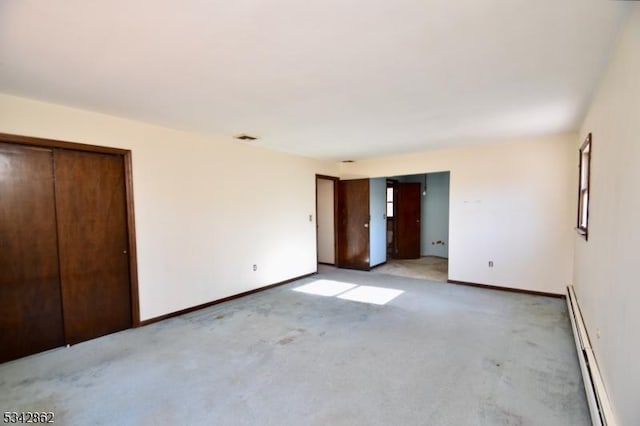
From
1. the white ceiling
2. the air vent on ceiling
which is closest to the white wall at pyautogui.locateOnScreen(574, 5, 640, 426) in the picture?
the white ceiling

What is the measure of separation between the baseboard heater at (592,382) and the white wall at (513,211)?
1.66m

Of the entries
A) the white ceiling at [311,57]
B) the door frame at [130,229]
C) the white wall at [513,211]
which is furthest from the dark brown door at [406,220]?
the door frame at [130,229]

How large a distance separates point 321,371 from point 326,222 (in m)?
4.89

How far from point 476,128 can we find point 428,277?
2.97 m

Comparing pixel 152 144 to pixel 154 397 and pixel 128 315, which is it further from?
pixel 154 397

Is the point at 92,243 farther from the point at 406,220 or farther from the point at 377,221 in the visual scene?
the point at 406,220

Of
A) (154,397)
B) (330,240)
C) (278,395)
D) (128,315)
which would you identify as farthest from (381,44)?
(330,240)

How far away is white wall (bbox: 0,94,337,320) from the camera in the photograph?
10.3 ft

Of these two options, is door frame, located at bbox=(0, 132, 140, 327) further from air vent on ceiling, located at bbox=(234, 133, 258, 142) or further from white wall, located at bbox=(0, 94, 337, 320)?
air vent on ceiling, located at bbox=(234, 133, 258, 142)

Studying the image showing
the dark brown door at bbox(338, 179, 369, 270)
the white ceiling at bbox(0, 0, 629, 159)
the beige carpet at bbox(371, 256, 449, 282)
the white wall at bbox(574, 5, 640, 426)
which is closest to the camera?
the white wall at bbox(574, 5, 640, 426)

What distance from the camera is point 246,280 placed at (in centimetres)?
473

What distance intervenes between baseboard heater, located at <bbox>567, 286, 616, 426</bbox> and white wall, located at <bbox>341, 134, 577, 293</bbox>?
1.66m

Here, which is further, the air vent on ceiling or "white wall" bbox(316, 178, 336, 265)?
"white wall" bbox(316, 178, 336, 265)

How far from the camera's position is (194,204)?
4.03 meters
